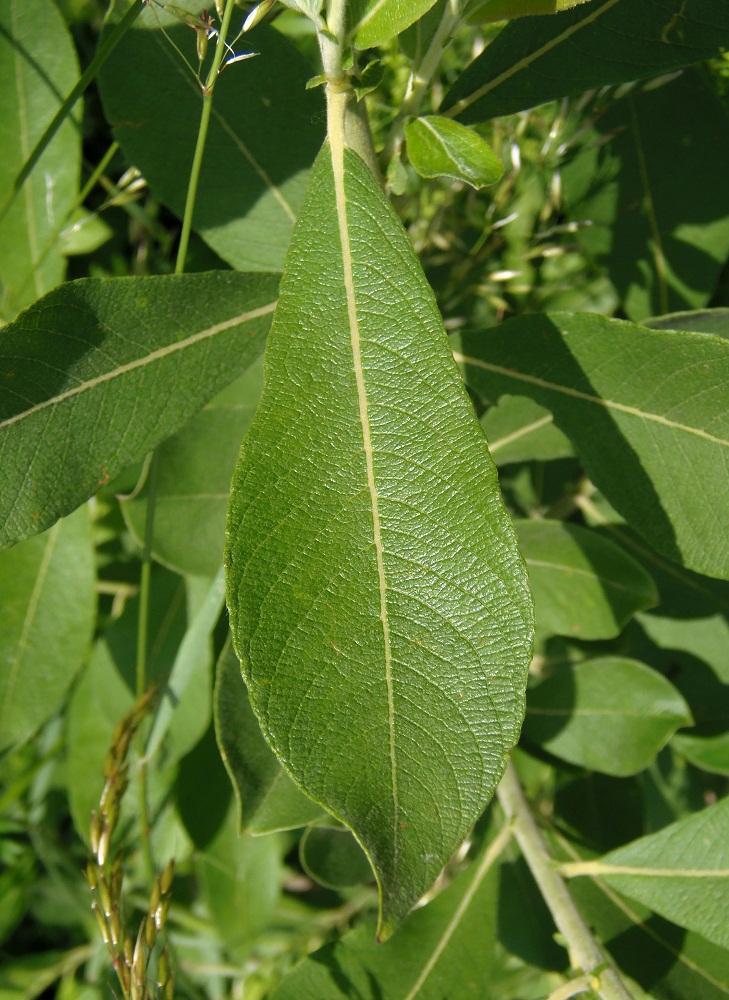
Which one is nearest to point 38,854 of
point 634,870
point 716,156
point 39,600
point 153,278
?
point 39,600

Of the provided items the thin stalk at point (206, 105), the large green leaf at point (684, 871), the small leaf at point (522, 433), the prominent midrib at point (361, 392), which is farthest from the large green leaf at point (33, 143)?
the large green leaf at point (684, 871)

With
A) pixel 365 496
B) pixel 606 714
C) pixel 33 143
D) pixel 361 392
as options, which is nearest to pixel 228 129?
pixel 33 143

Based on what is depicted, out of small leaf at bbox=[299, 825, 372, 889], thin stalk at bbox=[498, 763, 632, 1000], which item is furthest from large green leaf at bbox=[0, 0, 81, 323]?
thin stalk at bbox=[498, 763, 632, 1000]

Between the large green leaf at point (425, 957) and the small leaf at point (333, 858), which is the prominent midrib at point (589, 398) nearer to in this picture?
the large green leaf at point (425, 957)

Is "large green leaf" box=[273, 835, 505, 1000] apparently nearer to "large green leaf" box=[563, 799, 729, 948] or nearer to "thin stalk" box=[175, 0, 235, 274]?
"large green leaf" box=[563, 799, 729, 948]

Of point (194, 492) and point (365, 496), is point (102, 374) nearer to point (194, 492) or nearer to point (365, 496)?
point (365, 496)

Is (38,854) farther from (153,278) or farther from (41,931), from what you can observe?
(153,278)

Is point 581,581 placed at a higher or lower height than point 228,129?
lower
